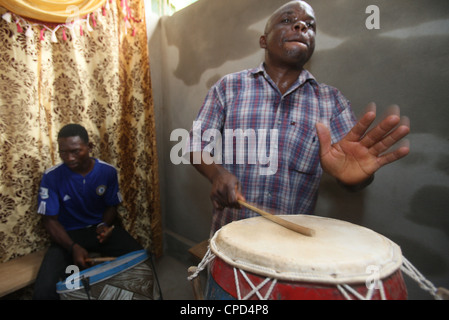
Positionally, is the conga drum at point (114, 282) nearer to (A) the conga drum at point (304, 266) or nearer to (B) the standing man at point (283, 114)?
(B) the standing man at point (283, 114)

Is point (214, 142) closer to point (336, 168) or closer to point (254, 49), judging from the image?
point (336, 168)

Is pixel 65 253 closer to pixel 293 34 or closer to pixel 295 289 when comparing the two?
pixel 295 289

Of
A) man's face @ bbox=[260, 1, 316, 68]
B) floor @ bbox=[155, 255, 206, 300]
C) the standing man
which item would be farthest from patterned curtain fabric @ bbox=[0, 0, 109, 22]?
floor @ bbox=[155, 255, 206, 300]

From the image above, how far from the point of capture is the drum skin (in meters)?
0.55

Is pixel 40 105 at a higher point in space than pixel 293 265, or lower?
higher

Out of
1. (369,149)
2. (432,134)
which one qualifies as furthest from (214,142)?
(432,134)

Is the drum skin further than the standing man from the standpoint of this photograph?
No

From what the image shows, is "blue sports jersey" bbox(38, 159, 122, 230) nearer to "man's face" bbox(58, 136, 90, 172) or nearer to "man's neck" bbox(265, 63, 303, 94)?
"man's face" bbox(58, 136, 90, 172)

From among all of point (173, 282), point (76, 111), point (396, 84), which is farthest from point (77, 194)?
Answer: point (396, 84)

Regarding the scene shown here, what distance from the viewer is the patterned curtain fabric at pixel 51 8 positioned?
141cm

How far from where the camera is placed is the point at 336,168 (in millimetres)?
983

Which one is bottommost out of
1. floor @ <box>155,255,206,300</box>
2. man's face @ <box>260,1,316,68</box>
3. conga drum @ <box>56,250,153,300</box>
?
floor @ <box>155,255,206,300</box>

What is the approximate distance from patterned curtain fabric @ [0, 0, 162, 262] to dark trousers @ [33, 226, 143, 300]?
31cm

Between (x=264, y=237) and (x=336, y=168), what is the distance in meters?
0.48
